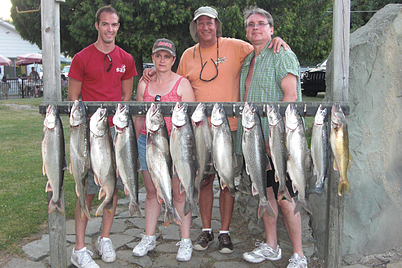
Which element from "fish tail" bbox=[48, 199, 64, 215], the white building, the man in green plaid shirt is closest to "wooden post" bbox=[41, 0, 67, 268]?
"fish tail" bbox=[48, 199, 64, 215]

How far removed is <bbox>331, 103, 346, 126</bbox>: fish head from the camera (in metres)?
2.91

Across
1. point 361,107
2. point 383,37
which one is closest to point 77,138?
point 361,107

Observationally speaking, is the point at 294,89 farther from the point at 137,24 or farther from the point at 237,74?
the point at 137,24

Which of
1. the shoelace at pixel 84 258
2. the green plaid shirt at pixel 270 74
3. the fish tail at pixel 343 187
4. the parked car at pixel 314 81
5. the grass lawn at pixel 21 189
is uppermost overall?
the parked car at pixel 314 81

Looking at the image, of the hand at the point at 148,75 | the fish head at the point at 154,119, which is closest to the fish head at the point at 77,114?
the fish head at the point at 154,119

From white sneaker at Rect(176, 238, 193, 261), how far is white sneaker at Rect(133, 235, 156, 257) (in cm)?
32

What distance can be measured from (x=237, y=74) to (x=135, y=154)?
5.10ft

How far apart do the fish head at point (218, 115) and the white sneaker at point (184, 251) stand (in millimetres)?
1592

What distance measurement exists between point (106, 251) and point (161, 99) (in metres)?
1.67

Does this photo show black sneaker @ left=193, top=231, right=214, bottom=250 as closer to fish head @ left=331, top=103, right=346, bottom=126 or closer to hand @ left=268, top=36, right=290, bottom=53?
fish head @ left=331, top=103, right=346, bottom=126

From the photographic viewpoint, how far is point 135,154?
10.1 ft

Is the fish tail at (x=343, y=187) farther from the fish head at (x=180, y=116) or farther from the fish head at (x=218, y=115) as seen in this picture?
the fish head at (x=180, y=116)

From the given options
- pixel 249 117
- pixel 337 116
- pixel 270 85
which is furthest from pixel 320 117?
pixel 270 85

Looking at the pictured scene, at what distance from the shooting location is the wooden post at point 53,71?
126 inches
